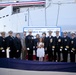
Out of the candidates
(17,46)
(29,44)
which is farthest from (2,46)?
(29,44)

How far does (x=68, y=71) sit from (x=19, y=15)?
24.6 m

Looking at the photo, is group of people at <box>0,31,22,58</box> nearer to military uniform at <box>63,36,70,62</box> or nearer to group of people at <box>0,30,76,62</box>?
group of people at <box>0,30,76,62</box>

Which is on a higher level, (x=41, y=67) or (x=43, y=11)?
(x=43, y=11)

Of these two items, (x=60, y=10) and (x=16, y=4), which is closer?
(x=60, y=10)

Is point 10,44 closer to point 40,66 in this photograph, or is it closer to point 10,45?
point 10,45

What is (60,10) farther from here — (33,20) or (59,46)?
(59,46)

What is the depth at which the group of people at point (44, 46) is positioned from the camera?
1205cm

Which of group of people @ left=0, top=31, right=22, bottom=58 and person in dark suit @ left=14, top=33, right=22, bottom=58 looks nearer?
group of people @ left=0, top=31, right=22, bottom=58

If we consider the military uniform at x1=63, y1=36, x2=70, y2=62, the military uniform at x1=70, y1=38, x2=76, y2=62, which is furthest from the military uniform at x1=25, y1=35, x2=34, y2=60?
the military uniform at x1=70, y1=38, x2=76, y2=62

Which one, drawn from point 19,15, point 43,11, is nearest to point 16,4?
point 19,15

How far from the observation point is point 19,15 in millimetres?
31703

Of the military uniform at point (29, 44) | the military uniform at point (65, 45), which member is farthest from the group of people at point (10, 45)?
the military uniform at point (65, 45)

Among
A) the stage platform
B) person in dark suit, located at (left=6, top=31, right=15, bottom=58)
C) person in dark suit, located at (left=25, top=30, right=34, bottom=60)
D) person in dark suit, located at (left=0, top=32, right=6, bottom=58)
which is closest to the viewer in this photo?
the stage platform

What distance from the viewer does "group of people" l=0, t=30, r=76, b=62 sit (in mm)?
12055
